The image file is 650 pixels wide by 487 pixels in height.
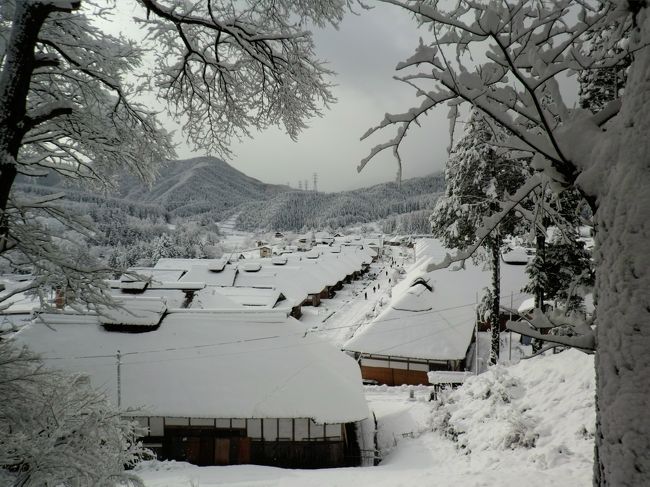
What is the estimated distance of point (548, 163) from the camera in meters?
2.03

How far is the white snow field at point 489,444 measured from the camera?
22.6 feet

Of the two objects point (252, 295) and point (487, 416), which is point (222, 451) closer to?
point (487, 416)

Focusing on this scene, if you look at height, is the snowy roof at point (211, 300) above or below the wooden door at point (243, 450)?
above

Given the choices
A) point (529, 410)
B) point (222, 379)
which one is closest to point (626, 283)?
point (529, 410)

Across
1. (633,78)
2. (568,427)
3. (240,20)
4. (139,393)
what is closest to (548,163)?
(633,78)

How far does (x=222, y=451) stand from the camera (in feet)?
39.4

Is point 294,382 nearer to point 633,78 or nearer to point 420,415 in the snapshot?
point 420,415

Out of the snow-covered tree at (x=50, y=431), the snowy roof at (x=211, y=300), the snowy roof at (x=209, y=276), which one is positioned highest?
the snow-covered tree at (x=50, y=431)

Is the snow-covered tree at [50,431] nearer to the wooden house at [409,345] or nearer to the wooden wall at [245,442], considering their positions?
the wooden wall at [245,442]

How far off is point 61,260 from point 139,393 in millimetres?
10457

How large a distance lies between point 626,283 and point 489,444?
355 inches

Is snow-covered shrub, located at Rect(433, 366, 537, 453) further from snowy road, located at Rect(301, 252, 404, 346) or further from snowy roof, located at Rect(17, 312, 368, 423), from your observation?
snowy road, located at Rect(301, 252, 404, 346)

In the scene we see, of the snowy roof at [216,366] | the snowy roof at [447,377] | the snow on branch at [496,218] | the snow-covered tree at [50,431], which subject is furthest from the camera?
the snowy roof at [447,377]

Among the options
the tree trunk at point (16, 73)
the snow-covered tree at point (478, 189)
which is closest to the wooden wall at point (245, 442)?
the snow-covered tree at point (478, 189)
